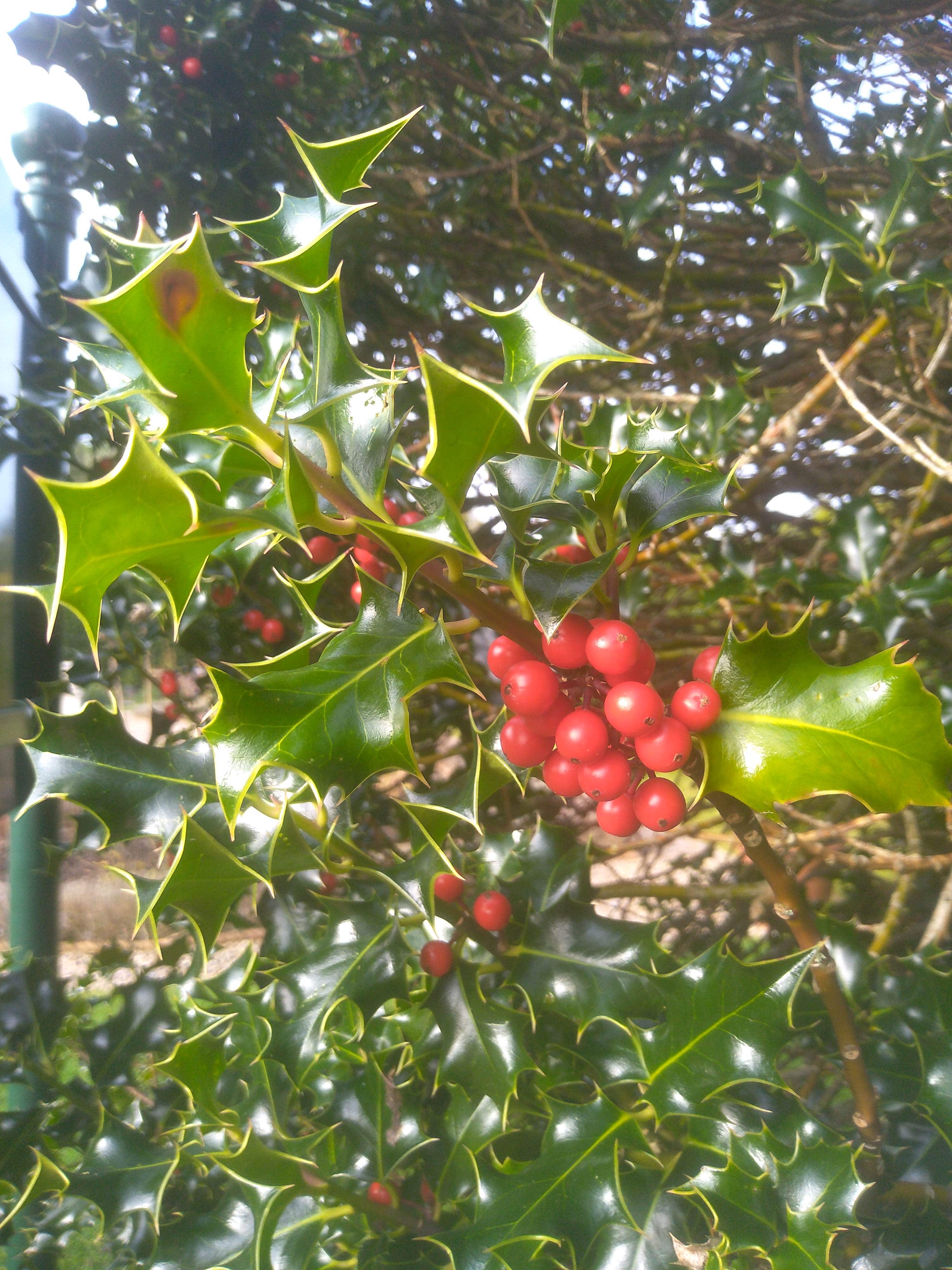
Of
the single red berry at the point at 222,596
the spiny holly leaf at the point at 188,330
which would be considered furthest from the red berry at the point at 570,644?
the single red berry at the point at 222,596

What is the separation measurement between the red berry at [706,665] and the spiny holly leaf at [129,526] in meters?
0.32

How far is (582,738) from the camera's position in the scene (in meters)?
0.51

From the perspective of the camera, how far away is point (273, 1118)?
82cm

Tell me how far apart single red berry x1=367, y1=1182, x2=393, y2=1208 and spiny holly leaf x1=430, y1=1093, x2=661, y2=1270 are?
0.14 m

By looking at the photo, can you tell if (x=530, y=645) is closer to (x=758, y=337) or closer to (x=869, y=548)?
(x=869, y=548)

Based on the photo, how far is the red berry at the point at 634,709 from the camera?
0.49 m

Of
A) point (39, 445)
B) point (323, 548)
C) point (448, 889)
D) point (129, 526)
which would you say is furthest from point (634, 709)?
point (39, 445)

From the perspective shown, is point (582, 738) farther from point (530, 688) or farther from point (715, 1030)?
point (715, 1030)

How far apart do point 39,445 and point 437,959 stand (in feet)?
3.94

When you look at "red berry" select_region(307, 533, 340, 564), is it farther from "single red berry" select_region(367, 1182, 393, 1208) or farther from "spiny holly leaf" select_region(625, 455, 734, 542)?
"single red berry" select_region(367, 1182, 393, 1208)

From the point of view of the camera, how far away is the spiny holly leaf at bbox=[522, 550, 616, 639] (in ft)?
1.59

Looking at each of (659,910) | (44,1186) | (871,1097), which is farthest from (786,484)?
(44,1186)

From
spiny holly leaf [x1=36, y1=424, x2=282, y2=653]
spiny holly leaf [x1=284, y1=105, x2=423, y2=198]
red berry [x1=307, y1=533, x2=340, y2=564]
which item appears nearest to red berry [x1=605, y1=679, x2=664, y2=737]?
spiny holly leaf [x1=36, y1=424, x2=282, y2=653]

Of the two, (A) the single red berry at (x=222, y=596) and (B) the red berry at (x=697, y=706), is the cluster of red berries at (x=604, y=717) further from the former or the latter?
(A) the single red berry at (x=222, y=596)
